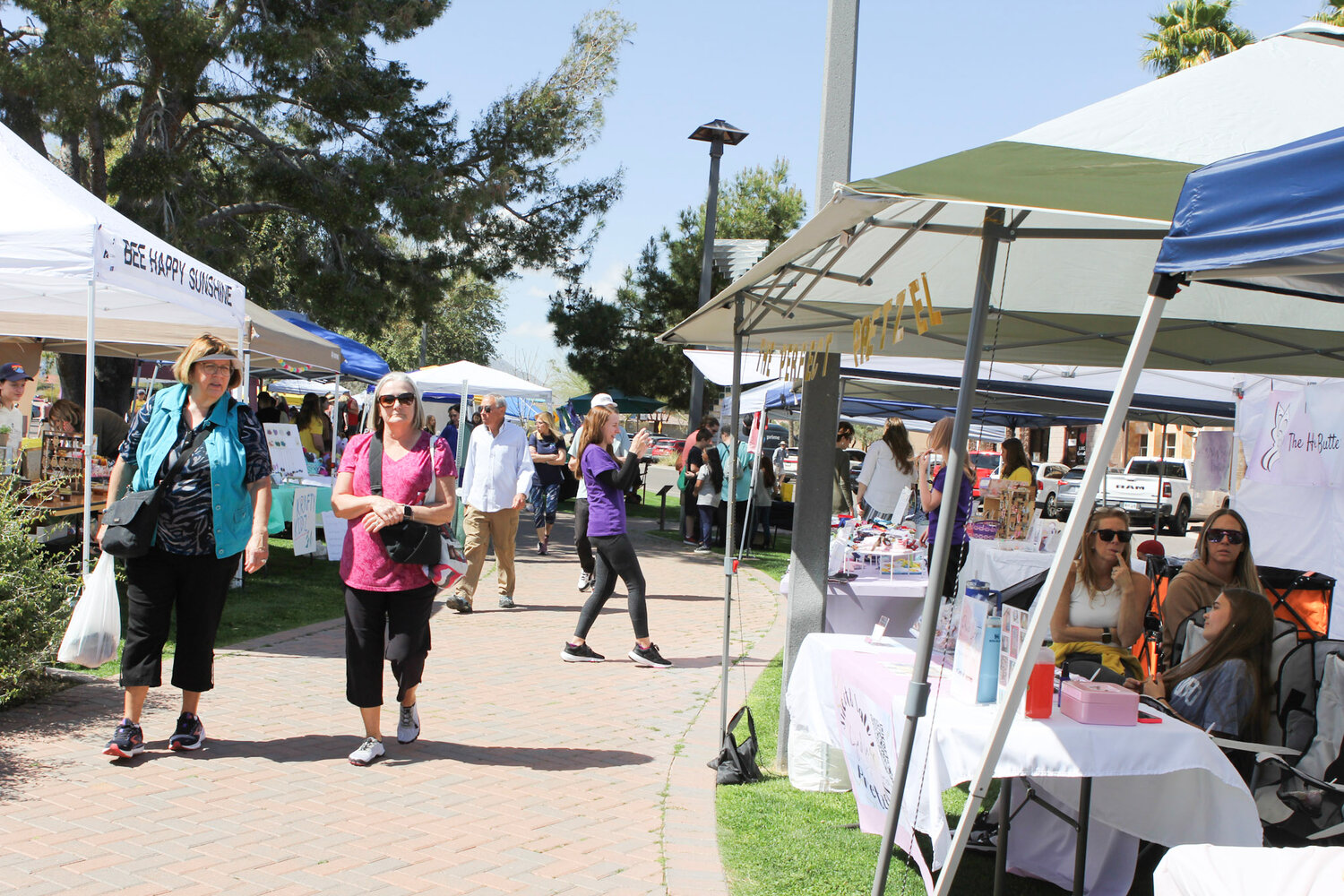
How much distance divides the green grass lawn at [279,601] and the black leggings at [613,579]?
173 centimetres

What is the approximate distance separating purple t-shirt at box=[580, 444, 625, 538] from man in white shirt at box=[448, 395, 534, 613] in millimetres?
2280

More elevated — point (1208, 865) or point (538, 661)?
point (1208, 865)

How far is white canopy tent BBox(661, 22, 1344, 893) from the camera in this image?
2742mm

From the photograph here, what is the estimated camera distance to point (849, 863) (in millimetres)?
4137

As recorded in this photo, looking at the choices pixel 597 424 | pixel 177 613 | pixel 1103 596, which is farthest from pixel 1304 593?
pixel 177 613

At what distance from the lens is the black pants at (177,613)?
4816 mm

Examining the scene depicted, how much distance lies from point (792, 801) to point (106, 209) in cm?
571

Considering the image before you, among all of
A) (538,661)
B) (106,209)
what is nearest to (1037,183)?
(538,661)

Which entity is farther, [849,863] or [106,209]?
[106,209]

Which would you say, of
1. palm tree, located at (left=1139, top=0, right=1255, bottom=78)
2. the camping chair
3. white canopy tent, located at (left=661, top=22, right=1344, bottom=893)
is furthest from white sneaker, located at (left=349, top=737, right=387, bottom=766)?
palm tree, located at (left=1139, top=0, right=1255, bottom=78)

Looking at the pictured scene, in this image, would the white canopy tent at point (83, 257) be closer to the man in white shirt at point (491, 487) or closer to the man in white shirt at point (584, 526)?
the man in white shirt at point (491, 487)

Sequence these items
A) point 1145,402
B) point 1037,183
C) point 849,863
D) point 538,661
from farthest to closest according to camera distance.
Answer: point 1145,402
point 538,661
point 849,863
point 1037,183

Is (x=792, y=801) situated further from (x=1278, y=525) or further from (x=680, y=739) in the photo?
(x=1278, y=525)

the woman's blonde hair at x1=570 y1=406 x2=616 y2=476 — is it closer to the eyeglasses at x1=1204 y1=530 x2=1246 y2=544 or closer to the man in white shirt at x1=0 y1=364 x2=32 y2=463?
the eyeglasses at x1=1204 y1=530 x2=1246 y2=544
